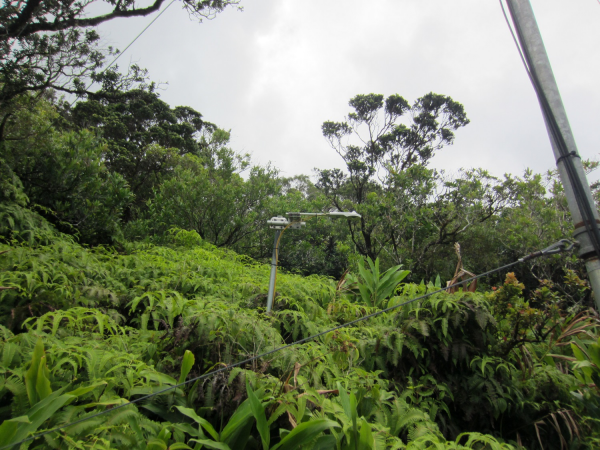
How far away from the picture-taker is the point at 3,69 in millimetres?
5164

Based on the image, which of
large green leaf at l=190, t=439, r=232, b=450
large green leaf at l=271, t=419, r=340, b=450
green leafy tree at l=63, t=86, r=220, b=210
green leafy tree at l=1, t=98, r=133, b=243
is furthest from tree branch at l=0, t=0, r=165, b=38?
large green leaf at l=271, t=419, r=340, b=450

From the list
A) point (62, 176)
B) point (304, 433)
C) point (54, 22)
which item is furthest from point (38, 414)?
point (54, 22)

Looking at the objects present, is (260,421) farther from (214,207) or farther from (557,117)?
(214,207)

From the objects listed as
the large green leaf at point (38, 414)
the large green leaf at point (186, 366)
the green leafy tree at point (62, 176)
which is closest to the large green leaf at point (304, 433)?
the large green leaf at point (186, 366)

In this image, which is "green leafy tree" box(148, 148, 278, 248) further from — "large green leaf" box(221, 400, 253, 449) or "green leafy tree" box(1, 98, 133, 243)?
"large green leaf" box(221, 400, 253, 449)

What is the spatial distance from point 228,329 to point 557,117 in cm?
236

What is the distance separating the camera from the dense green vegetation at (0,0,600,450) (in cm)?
174

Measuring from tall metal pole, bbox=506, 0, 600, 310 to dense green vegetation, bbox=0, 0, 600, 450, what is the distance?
3.88 ft

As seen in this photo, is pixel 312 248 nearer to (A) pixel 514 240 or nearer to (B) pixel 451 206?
(B) pixel 451 206

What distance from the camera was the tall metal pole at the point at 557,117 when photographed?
1.63 metres

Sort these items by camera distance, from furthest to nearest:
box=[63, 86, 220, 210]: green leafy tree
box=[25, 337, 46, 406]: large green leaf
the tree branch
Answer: box=[63, 86, 220, 210]: green leafy tree, the tree branch, box=[25, 337, 46, 406]: large green leaf

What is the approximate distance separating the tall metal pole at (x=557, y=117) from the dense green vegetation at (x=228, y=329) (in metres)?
1.18

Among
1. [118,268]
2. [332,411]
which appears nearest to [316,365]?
[332,411]

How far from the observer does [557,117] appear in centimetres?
177
